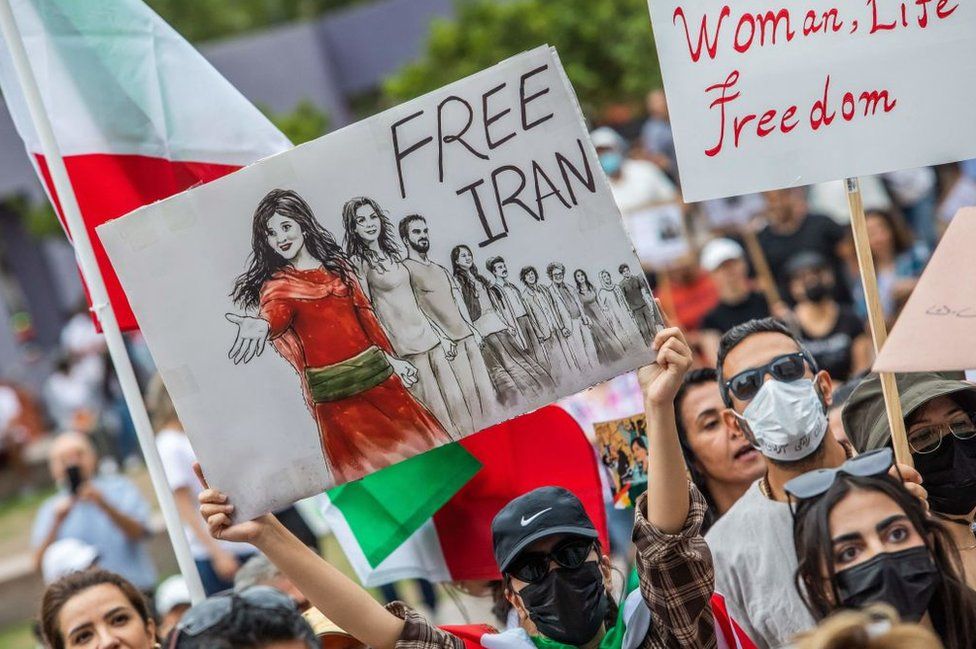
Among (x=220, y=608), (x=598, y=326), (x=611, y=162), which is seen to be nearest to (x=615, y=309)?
(x=598, y=326)

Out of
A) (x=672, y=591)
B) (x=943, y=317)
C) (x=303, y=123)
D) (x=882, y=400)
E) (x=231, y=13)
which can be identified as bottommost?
(x=672, y=591)

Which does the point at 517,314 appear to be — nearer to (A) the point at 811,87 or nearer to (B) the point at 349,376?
(B) the point at 349,376

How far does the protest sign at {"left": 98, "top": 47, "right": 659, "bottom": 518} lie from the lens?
3236 mm

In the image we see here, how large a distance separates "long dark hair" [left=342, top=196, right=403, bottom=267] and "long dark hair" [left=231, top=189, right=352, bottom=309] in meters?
0.03

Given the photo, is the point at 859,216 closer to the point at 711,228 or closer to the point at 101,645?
the point at 101,645

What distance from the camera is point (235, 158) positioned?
429cm

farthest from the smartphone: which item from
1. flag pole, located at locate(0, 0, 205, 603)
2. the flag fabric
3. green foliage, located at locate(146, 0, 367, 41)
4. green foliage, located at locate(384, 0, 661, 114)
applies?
green foliage, located at locate(146, 0, 367, 41)

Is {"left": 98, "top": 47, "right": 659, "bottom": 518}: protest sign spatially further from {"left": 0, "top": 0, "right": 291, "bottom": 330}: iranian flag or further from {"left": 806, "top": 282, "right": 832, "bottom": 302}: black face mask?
{"left": 806, "top": 282, "right": 832, "bottom": 302}: black face mask

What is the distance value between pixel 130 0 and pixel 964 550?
9.57 feet

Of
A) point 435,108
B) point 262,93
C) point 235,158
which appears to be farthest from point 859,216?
point 262,93

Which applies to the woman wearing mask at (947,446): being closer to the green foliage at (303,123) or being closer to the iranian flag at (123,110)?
the iranian flag at (123,110)

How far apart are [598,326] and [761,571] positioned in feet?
2.52

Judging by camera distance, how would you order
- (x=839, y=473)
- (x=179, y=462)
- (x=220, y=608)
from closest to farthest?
(x=220, y=608) → (x=839, y=473) → (x=179, y=462)

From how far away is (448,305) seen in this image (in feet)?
10.8
